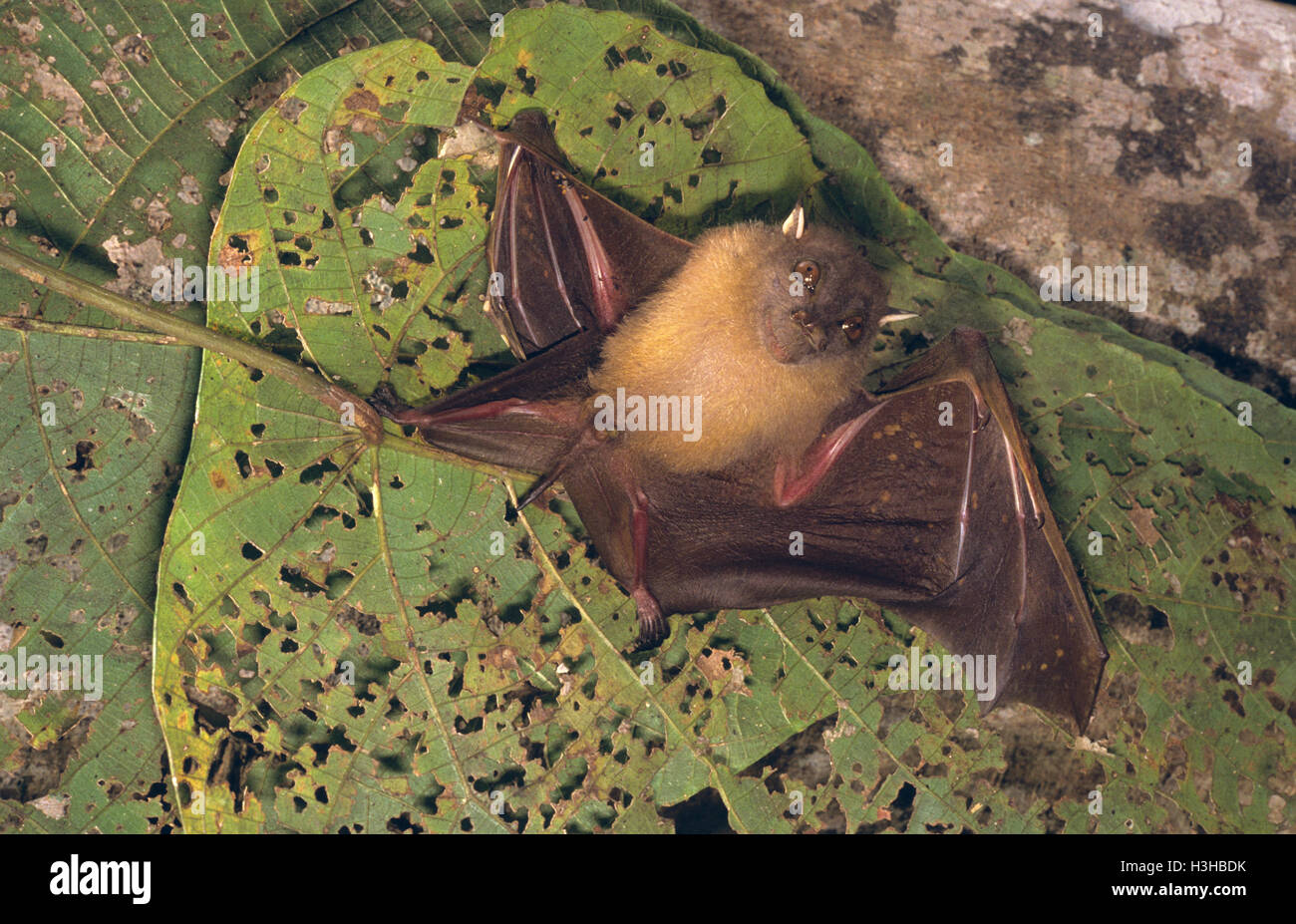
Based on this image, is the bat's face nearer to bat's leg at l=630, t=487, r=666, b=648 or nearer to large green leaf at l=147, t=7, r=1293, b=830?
large green leaf at l=147, t=7, r=1293, b=830

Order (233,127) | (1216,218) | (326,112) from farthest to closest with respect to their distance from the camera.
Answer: (1216,218) < (233,127) < (326,112)

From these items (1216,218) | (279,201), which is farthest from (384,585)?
(1216,218)

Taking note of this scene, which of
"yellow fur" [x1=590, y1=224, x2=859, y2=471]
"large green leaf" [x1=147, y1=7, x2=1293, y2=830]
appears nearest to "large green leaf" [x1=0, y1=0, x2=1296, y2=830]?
Result: "large green leaf" [x1=147, y1=7, x2=1293, y2=830]

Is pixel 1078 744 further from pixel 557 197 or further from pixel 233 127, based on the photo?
pixel 233 127

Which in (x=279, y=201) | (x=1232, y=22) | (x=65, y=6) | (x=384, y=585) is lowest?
(x=384, y=585)

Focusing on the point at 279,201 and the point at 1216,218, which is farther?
the point at 1216,218

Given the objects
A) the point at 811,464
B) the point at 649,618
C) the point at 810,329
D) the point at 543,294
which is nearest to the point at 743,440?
the point at 811,464
